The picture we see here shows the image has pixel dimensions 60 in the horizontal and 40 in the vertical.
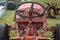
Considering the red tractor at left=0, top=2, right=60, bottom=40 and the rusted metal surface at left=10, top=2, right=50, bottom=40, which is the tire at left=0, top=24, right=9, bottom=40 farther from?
the rusted metal surface at left=10, top=2, right=50, bottom=40

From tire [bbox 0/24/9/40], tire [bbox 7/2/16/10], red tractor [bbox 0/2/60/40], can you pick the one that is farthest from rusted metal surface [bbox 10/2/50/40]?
tire [bbox 7/2/16/10]

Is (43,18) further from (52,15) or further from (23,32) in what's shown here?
(52,15)

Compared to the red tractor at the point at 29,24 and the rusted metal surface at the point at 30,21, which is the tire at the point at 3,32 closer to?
the red tractor at the point at 29,24

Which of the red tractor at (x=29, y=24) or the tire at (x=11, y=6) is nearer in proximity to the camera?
the red tractor at (x=29, y=24)

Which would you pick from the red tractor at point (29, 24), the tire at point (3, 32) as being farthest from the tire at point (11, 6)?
the tire at point (3, 32)

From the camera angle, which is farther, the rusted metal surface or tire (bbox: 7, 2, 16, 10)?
tire (bbox: 7, 2, 16, 10)

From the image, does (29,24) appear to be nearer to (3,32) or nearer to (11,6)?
(3,32)

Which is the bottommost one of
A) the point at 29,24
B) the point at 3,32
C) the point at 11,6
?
the point at 3,32

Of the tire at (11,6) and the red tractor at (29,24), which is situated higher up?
the tire at (11,6)

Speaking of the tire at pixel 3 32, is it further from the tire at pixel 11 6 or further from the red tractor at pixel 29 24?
the tire at pixel 11 6

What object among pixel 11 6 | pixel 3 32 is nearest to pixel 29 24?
pixel 3 32

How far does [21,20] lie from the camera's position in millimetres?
4340

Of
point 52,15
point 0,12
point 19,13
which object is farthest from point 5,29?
point 52,15

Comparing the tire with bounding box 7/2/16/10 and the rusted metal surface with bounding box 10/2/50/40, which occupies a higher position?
the tire with bounding box 7/2/16/10
